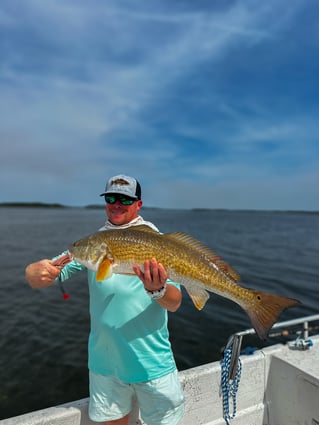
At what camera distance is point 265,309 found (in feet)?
10.1

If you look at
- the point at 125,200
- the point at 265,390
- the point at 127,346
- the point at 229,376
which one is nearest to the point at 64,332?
the point at 265,390

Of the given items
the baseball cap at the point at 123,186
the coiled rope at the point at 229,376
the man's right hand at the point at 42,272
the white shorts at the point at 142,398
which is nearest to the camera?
the man's right hand at the point at 42,272

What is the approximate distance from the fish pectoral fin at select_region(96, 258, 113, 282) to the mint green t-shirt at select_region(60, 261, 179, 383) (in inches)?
6.1

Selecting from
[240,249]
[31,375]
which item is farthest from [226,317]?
[240,249]

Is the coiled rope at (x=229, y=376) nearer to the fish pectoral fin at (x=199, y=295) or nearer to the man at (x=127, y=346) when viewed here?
the man at (x=127, y=346)

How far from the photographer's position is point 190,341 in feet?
33.8

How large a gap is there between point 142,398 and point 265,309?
1461 millimetres

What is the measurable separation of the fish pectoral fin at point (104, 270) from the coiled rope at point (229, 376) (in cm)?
194

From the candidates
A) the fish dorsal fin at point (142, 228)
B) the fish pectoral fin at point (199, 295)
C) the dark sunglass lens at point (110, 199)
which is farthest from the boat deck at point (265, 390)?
the dark sunglass lens at point (110, 199)

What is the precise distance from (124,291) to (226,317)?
10.1 m

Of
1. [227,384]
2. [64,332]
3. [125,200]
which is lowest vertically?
[64,332]

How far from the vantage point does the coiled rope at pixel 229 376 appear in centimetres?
390

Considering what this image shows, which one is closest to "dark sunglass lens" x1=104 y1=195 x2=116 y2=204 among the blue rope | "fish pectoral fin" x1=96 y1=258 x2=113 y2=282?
"fish pectoral fin" x1=96 y1=258 x2=113 y2=282

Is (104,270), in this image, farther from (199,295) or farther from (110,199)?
(199,295)
